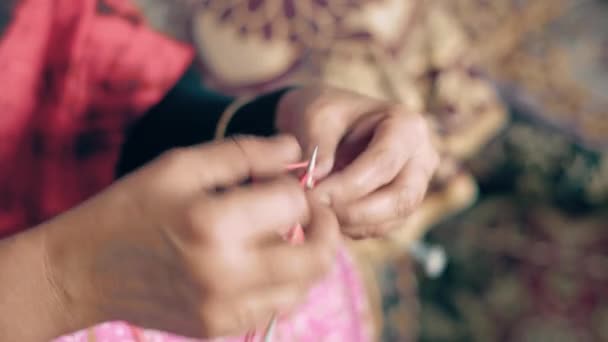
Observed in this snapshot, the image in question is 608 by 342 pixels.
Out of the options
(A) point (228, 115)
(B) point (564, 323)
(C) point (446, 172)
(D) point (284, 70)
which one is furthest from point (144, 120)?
(B) point (564, 323)

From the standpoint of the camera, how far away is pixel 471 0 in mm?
946

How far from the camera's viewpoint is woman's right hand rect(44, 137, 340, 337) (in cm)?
29

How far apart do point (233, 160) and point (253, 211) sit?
2.0 inches

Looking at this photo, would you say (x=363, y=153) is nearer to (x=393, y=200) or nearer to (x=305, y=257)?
(x=393, y=200)

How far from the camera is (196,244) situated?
11.0 inches

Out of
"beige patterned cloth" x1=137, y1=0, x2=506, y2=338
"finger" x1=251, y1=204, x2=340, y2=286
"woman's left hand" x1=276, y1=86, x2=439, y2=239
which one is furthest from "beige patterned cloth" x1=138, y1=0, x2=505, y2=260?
"finger" x1=251, y1=204, x2=340, y2=286

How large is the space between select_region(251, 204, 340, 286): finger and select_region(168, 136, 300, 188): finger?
5cm

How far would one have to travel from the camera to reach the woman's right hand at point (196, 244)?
0.29m

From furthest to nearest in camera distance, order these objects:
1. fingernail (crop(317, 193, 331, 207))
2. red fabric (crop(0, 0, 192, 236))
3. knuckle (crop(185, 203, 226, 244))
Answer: red fabric (crop(0, 0, 192, 236)) → fingernail (crop(317, 193, 331, 207)) → knuckle (crop(185, 203, 226, 244))

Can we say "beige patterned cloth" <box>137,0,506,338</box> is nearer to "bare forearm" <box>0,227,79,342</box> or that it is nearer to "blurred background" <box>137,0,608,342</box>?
"blurred background" <box>137,0,608,342</box>

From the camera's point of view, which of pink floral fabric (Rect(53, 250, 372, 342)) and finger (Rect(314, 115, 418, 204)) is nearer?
finger (Rect(314, 115, 418, 204))

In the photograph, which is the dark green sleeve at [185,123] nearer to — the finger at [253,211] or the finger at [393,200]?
the finger at [393,200]

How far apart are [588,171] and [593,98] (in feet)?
0.45

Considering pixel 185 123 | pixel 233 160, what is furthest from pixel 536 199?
pixel 233 160
